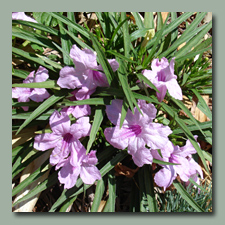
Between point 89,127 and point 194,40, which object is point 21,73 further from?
point 194,40

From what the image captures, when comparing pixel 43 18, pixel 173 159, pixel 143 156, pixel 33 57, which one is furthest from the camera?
pixel 43 18

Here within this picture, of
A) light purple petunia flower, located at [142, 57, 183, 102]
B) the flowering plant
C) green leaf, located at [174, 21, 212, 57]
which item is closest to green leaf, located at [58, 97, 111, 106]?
the flowering plant

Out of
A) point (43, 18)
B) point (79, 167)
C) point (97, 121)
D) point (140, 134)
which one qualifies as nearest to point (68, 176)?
point (79, 167)

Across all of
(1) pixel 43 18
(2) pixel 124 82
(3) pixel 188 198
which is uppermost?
(1) pixel 43 18

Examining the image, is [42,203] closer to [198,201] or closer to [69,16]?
[198,201]

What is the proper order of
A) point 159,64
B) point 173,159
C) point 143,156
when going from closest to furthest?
point 143,156 < point 159,64 < point 173,159
